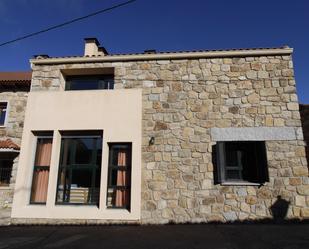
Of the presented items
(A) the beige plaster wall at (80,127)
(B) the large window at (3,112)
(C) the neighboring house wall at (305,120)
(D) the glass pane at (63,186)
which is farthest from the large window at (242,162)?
(B) the large window at (3,112)

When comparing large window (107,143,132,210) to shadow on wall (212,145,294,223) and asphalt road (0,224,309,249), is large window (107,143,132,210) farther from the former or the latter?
shadow on wall (212,145,294,223)

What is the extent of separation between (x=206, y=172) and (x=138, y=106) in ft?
9.67

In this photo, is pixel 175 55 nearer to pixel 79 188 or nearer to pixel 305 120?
pixel 79 188

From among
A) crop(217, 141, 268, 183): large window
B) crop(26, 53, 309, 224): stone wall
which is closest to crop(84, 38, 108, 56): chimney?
crop(26, 53, 309, 224): stone wall

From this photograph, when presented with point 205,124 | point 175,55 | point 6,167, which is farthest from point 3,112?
point 205,124

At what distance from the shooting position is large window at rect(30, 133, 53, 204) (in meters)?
7.91

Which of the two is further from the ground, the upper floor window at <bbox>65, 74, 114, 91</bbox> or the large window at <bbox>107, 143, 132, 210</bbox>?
the upper floor window at <bbox>65, 74, 114, 91</bbox>

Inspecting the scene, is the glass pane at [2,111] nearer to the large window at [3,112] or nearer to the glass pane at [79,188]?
the large window at [3,112]

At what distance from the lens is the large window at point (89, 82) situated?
8.91 meters

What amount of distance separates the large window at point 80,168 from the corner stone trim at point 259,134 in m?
3.80

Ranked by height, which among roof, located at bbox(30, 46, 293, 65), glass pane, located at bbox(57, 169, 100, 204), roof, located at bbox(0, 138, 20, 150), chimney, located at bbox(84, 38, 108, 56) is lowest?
glass pane, located at bbox(57, 169, 100, 204)

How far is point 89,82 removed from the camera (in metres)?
9.02

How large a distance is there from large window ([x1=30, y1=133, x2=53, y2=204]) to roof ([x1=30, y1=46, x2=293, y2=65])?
2.69m

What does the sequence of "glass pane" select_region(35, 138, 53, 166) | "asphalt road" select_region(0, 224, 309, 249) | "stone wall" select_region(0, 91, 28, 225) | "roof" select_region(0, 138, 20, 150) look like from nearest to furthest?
1. "asphalt road" select_region(0, 224, 309, 249)
2. "glass pane" select_region(35, 138, 53, 166)
3. "roof" select_region(0, 138, 20, 150)
4. "stone wall" select_region(0, 91, 28, 225)
